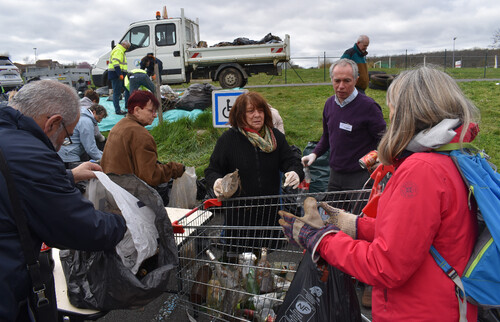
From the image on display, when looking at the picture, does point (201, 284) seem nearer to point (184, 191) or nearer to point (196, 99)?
point (184, 191)

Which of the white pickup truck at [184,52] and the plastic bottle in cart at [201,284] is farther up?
the white pickup truck at [184,52]

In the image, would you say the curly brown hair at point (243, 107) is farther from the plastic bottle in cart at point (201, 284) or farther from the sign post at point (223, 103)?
the sign post at point (223, 103)

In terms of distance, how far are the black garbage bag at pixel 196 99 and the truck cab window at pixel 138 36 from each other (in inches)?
179

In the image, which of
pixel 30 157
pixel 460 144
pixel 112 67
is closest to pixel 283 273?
pixel 460 144

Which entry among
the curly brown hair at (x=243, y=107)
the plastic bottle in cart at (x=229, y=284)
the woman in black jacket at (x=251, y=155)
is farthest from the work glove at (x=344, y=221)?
the curly brown hair at (x=243, y=107)

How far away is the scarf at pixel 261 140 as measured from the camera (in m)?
3.01

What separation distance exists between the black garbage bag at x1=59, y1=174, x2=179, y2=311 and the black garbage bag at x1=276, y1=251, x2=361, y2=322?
810 mm

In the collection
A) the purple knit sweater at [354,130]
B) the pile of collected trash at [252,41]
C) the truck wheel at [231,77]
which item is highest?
the pile of collected trash at [252,41]

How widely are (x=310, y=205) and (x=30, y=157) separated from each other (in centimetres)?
125

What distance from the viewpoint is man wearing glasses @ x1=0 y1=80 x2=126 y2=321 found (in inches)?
60.5

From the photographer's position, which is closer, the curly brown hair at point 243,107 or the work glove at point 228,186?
the work glove at point 228,186

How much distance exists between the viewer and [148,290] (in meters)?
2.01

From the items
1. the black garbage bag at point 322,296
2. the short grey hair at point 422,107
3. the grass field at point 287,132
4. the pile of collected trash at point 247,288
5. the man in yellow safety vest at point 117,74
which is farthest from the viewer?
the man in yellow safety vest at point 117,74

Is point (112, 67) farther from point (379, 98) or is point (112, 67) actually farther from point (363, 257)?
point (363, 257)
